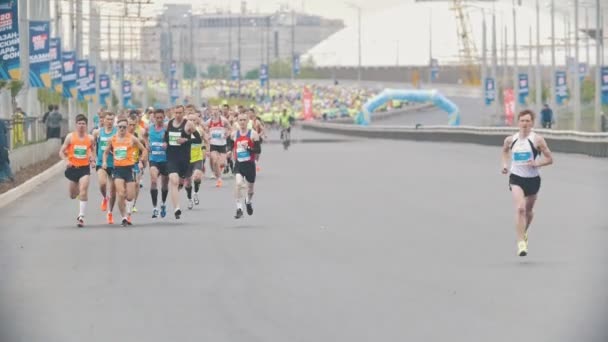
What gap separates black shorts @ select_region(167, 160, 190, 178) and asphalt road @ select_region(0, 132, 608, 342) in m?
0.74

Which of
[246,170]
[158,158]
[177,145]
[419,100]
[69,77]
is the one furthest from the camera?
[419,100]

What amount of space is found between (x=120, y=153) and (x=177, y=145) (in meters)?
1.62

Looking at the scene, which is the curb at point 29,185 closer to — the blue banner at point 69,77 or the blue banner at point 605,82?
the blue banner at point 69,77

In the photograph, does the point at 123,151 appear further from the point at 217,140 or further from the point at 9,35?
the point at 9,35

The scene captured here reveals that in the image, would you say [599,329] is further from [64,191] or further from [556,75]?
[556,75]

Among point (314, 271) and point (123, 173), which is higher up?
point (123, 173)

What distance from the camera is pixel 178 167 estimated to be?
27234 millimetres

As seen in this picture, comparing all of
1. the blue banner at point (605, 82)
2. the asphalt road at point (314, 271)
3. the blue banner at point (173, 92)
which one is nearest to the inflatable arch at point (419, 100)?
the blue banner at point (173, 92)

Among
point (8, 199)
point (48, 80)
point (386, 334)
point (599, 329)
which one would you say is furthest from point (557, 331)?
point (48, 80)

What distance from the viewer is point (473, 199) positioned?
31.7m

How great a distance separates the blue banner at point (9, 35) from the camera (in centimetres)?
3947

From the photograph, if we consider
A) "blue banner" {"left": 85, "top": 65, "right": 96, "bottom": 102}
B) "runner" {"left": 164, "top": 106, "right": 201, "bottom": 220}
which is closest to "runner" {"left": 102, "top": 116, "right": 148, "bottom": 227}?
"runner" {"left": 164, "top": 106, "right": 201, "bottom": 220}

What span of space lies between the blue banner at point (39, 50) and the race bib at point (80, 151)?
78.9ft

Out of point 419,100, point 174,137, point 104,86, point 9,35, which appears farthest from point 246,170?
point 419,100
